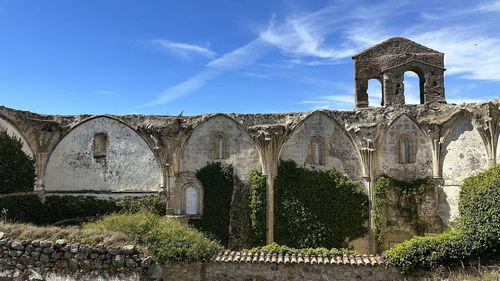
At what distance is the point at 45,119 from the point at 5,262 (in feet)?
37.8

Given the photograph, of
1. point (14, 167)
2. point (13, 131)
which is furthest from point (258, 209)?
point (13, 131)

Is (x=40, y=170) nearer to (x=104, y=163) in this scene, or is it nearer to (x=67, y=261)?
(x=104, y=163)

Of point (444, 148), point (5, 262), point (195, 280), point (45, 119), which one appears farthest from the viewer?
point (45, 119)

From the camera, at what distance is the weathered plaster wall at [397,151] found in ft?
66.0

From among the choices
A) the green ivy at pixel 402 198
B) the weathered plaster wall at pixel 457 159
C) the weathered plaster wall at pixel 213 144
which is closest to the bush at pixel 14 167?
the weathered plaster wall at pixel 213 144

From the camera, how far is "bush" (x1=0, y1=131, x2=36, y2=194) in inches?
810

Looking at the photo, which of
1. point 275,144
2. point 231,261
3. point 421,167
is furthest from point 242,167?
point 421,167

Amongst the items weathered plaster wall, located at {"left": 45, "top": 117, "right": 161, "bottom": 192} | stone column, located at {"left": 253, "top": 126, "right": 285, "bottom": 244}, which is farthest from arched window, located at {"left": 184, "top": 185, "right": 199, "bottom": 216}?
stone column, located at {"left": 253, "top": 126, "right": 285, "bottom": 244}

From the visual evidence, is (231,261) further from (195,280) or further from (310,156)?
(310,156)

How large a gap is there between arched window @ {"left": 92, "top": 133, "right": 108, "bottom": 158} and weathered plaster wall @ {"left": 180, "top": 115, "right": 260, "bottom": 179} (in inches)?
174

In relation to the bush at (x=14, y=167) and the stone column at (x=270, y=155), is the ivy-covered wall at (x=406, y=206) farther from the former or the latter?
the bush at (x=14, y=167)

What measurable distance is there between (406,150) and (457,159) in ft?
7.23

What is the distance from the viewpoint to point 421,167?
792 inches

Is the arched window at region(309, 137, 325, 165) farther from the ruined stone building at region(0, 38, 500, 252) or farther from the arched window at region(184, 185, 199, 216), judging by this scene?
the arched window at region(184, 185, 199, 216)
